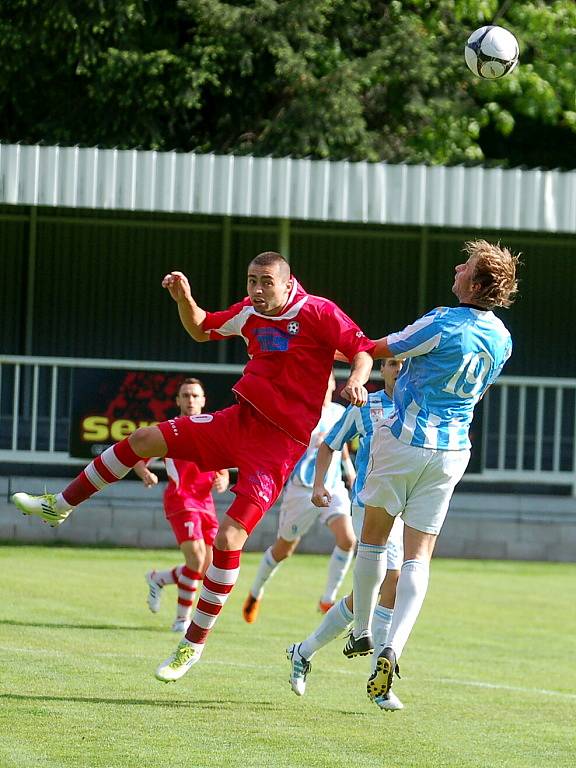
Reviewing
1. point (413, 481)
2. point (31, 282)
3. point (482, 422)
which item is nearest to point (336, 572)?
point (482, 422)

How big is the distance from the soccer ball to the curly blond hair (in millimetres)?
4173

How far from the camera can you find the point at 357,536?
9.34m

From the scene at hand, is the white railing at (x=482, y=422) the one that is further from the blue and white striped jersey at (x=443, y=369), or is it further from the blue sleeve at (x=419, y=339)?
the blue sleeve at (x=419, y=339)

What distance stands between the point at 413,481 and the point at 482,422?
9.61 meters

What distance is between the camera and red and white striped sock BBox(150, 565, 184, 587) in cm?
1116

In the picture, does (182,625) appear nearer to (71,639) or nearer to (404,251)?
(71,639)

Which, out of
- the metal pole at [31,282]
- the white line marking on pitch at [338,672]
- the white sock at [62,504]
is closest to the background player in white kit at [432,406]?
the white sock at [62,504]

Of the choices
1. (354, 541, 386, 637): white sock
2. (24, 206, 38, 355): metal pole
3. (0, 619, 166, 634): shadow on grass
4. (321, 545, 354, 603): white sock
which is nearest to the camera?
(354, 541, 386, 637): white sock

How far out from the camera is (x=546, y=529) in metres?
17.1

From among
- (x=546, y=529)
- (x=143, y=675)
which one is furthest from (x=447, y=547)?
(x=143, y=675)

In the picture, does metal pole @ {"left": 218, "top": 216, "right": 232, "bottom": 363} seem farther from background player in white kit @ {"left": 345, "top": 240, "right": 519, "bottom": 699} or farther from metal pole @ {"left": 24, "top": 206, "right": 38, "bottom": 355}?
background player in white kit @ {"left": 345, "top": 240, "right": 519, "bottom": 699}

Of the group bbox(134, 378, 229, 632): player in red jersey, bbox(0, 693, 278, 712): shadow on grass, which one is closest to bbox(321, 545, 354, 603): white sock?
bbox(134, 378, 229, 632): player in red jersey

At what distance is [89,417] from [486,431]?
15.1ft

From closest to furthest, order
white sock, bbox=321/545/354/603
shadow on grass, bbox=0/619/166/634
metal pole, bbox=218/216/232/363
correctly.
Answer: shadow on grass, bbox=0/619/166/634, white sock, bbox=321/545/354/603, metal pole, bbox=218/216/232/363
